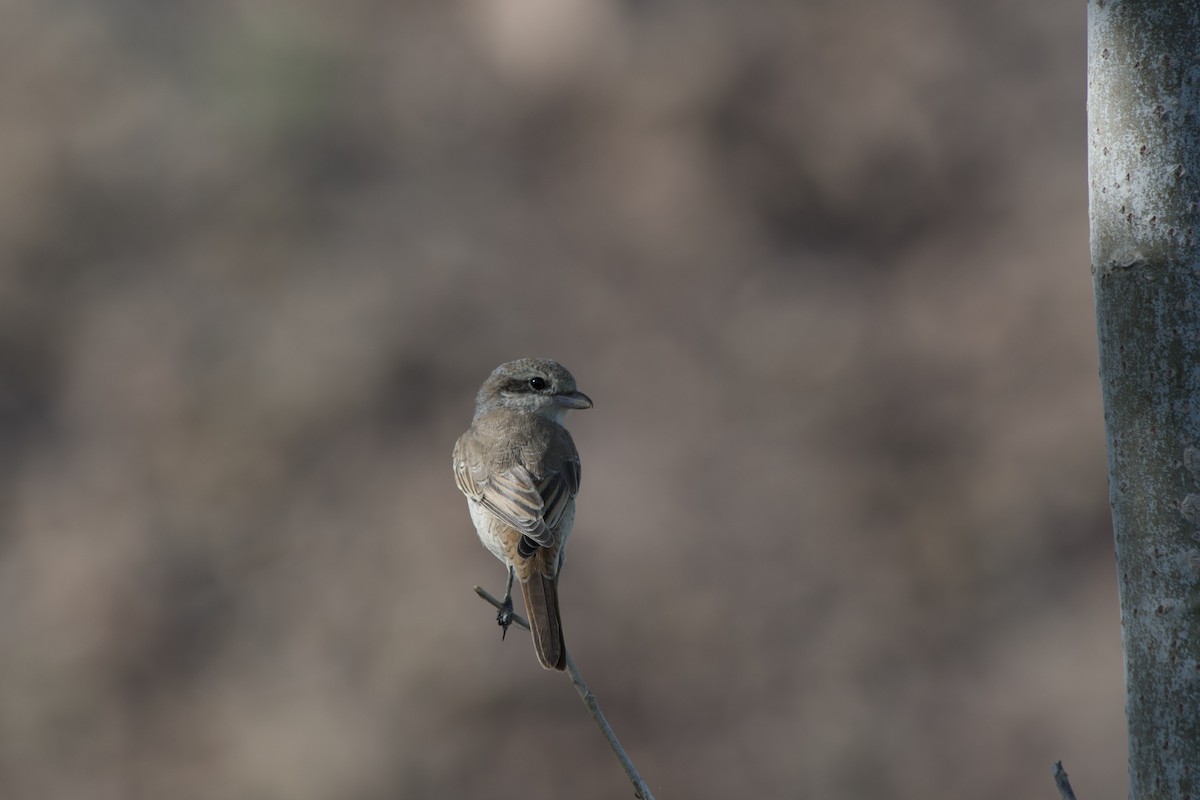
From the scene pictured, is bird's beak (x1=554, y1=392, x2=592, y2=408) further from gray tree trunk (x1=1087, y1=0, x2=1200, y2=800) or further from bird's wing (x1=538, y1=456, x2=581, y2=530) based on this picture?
gray tree trunk (x1=1087, y1=0, x2=1200, y2=800)

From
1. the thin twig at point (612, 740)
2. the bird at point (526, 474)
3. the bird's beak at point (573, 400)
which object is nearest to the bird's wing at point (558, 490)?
the bird at point (526, 474)

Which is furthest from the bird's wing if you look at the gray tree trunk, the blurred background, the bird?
the blurred background

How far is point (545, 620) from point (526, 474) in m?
0.58

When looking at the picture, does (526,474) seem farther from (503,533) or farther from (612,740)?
(612,740)

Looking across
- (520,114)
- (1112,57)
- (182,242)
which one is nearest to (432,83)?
(520,114)

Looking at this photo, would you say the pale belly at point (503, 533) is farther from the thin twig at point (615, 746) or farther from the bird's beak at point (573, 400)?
the thin twig at point (615, 746)

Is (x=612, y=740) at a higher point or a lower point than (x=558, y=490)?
lower

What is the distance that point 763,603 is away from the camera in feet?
27.5

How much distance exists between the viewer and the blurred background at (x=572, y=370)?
8070mm

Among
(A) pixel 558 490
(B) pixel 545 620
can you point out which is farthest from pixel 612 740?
(A) pixel 558 490

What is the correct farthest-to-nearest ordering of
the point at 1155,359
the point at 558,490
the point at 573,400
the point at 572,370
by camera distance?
the point at 572,370 < the point at 573,400 < the point at 558,490 < the point at 1155,359

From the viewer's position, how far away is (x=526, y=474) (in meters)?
3.64

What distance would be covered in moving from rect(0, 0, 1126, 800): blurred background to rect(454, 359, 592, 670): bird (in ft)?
13.9

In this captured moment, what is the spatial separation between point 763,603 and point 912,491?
53.3 inches
